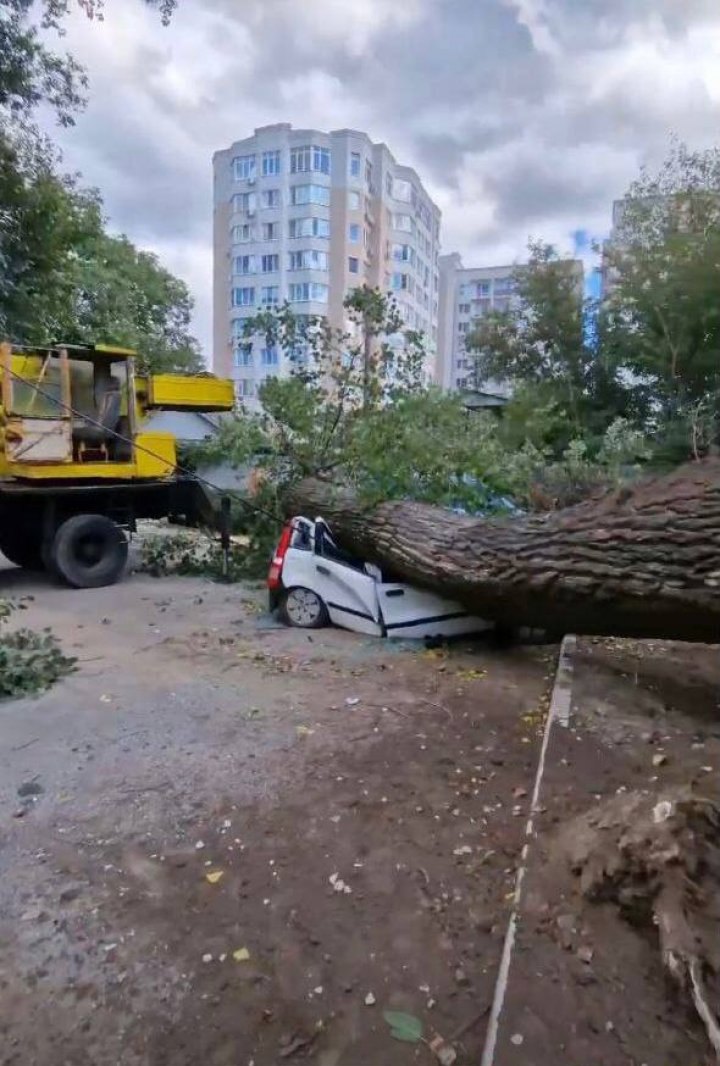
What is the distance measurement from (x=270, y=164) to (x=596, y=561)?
48.9 metres

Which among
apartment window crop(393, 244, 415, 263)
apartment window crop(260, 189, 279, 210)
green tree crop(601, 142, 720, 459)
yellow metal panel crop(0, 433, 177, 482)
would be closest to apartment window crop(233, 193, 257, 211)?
apartment window crop(260, 189, 279, 210)

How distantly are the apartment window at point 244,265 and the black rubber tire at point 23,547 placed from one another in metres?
40.5

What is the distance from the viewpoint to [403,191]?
51.1 metres

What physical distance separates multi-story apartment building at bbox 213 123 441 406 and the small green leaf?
4166 centimetres

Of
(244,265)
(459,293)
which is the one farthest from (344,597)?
→ (459,293)

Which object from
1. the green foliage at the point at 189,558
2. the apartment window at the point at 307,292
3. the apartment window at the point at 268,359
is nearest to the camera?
the green foliage at the point at 189,558

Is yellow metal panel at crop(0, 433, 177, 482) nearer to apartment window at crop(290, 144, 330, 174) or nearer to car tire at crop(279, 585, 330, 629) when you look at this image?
car tire at crop(279, 585, 330, 629)

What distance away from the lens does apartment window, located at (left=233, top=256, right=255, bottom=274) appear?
145 ft

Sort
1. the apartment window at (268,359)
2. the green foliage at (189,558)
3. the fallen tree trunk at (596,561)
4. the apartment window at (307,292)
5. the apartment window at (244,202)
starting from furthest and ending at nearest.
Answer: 1. the apartment window at (244,202)
2. the apartment window at (307,292)
3. the apartment window at (268,359)
4. the green foliage at (189,558)
5. the fallen tree trunk at (596,561)

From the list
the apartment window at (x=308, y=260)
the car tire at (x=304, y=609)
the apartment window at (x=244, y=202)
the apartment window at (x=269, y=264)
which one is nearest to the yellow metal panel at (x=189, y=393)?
the car tire at (x=304, y=609)

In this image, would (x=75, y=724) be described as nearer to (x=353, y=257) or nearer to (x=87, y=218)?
(x=87, y=218)

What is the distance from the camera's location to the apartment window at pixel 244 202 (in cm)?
4431

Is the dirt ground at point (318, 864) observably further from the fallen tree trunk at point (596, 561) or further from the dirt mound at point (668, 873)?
the fallen tree trunk at point (596, 561)

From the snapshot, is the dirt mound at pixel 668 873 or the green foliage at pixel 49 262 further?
the green foliage at pixel 49 262
